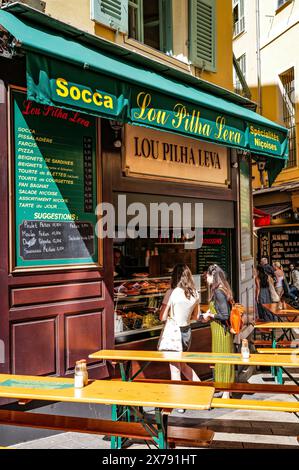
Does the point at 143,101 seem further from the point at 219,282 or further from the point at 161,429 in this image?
the point at 161,429

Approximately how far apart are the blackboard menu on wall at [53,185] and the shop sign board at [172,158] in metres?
0.73

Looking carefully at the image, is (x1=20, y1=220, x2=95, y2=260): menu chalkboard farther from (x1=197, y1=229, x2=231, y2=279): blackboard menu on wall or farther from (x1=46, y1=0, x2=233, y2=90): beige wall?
(x1=197, y1=229, x2=231, y2=279): blackboard menu on wall

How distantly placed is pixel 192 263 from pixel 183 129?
320 centimetres

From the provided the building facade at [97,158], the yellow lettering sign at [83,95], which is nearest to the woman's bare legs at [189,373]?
the building facade at [97,158]

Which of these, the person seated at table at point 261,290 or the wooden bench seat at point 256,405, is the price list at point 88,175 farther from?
the person seated at table at point 261,290

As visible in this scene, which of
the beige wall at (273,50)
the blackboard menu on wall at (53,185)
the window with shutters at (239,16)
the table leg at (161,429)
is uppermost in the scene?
the window with shutters at (239,16)

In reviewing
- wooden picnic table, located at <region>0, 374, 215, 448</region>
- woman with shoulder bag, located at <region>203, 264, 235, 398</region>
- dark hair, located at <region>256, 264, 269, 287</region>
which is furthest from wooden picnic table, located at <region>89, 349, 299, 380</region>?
dark hair, located at <region>256, 264, 269, 287</region>

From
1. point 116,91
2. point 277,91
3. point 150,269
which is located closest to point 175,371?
point 150,269

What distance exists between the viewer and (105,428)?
4.27m

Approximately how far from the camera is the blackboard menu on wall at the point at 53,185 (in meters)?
5.17

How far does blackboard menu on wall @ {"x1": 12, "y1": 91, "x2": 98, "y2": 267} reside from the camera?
17.0 feet

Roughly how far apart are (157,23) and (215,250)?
3750 mm

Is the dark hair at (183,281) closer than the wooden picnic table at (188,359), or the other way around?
the wooden picnic table at (188,359)
